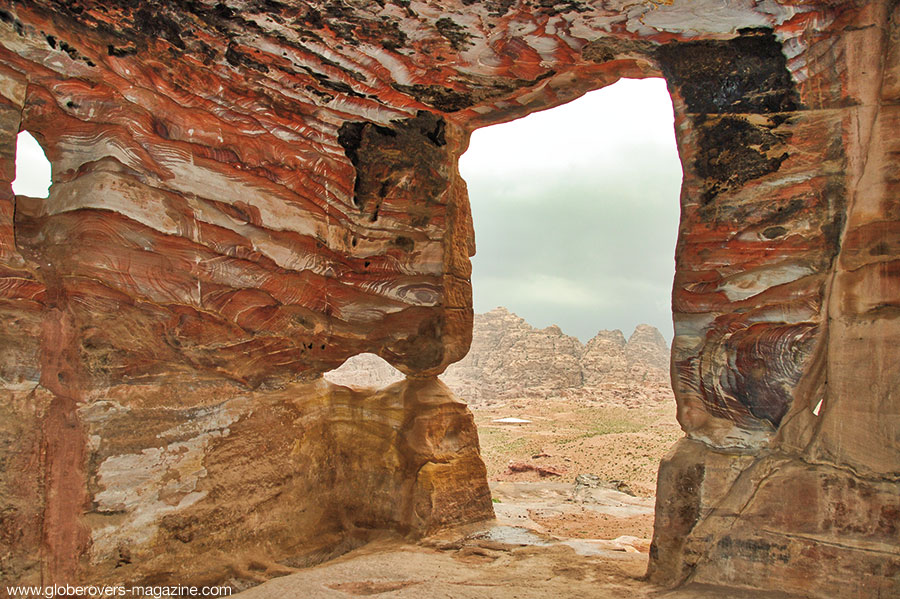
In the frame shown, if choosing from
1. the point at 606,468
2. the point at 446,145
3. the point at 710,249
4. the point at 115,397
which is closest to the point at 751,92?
the point at 710,249

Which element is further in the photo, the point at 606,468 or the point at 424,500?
the point at 606,468

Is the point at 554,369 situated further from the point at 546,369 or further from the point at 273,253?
the point at 273,253

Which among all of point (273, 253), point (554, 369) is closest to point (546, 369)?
point (554, 369)

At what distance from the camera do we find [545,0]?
4.38 meters

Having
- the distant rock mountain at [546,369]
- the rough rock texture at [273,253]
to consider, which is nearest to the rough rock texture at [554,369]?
the distant rock mountain at [546,369]

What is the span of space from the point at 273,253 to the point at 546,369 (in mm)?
36020

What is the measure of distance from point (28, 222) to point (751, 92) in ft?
18.0

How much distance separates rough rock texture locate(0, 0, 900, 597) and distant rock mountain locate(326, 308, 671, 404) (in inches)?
1143

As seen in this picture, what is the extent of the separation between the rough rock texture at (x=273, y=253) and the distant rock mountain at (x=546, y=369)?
95.2ft

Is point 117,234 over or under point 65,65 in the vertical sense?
under

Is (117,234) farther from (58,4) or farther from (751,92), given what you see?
(751,92)

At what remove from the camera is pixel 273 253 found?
5.63 meters

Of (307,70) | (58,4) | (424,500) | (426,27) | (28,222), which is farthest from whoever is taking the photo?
(424,500)

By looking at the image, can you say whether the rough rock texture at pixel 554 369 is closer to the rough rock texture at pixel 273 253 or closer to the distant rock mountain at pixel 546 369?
the distant rock mountain at pixel 546 369
